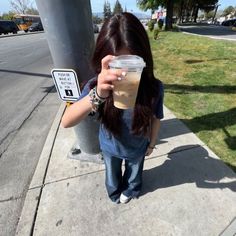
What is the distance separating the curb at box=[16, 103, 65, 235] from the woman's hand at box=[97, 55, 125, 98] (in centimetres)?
153

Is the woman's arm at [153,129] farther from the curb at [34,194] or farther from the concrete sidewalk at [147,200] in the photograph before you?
the curb at [34,194]

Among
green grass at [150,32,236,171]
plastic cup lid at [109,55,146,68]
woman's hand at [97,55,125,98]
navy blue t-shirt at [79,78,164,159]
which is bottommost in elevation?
green grass at [150,32,236,171]

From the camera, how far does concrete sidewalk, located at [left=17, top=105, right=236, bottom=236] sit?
189 centimetres

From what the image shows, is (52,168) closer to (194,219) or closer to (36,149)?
(36,149)

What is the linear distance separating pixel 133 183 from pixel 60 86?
112 centimetres

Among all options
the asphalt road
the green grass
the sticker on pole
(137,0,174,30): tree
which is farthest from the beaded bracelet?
(137,0,174,30): tree

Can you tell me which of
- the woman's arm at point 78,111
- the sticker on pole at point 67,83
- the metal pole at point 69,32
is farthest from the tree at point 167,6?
the woman's arm at point 78,111

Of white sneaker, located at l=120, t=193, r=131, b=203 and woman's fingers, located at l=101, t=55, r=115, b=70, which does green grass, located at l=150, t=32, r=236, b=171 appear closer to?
white sneaker, located at l=120, t=193, r=131, b=203

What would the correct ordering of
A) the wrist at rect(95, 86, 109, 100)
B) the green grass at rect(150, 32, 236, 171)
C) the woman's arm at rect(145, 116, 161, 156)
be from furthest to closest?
the green grass at rect(150, 32, 236, 171), the woman's arm at rect(145, 116, 161, 156), the wrist at rect(95, 86, 109, 100)

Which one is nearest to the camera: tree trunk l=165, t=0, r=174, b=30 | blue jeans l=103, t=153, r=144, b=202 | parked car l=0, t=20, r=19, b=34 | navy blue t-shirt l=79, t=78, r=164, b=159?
navy blue t-shirt l=79, t=78, r=164, b=159

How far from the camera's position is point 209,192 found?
2.16 metres

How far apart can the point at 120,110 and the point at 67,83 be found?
0.76 meters

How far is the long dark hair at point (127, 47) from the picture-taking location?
1.19 metres

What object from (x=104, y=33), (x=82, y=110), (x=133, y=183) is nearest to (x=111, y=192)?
(x=133, y=183)
